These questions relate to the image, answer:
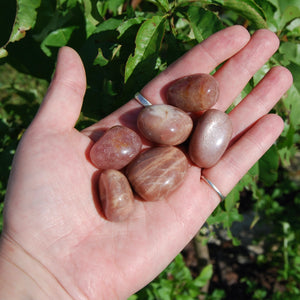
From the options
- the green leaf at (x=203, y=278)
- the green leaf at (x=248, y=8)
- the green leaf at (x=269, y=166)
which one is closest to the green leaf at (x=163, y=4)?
the green leaf at (x=248, y=8)

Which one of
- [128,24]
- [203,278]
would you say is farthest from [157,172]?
[203,278]

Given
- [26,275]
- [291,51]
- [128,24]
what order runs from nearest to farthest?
1. [26,275]
2. [128,24]
3. [291,51]

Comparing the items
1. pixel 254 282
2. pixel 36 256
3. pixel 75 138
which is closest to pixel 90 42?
pixel 75 138

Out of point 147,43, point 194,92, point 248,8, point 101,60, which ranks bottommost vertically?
point 194,92

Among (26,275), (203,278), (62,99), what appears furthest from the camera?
(203,278)

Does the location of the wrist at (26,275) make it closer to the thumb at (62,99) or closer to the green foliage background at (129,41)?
the thumb at (62,99)

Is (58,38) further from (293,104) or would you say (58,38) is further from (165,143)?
(293,104)

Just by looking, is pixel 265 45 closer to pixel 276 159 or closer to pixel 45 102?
pixel 276 159
